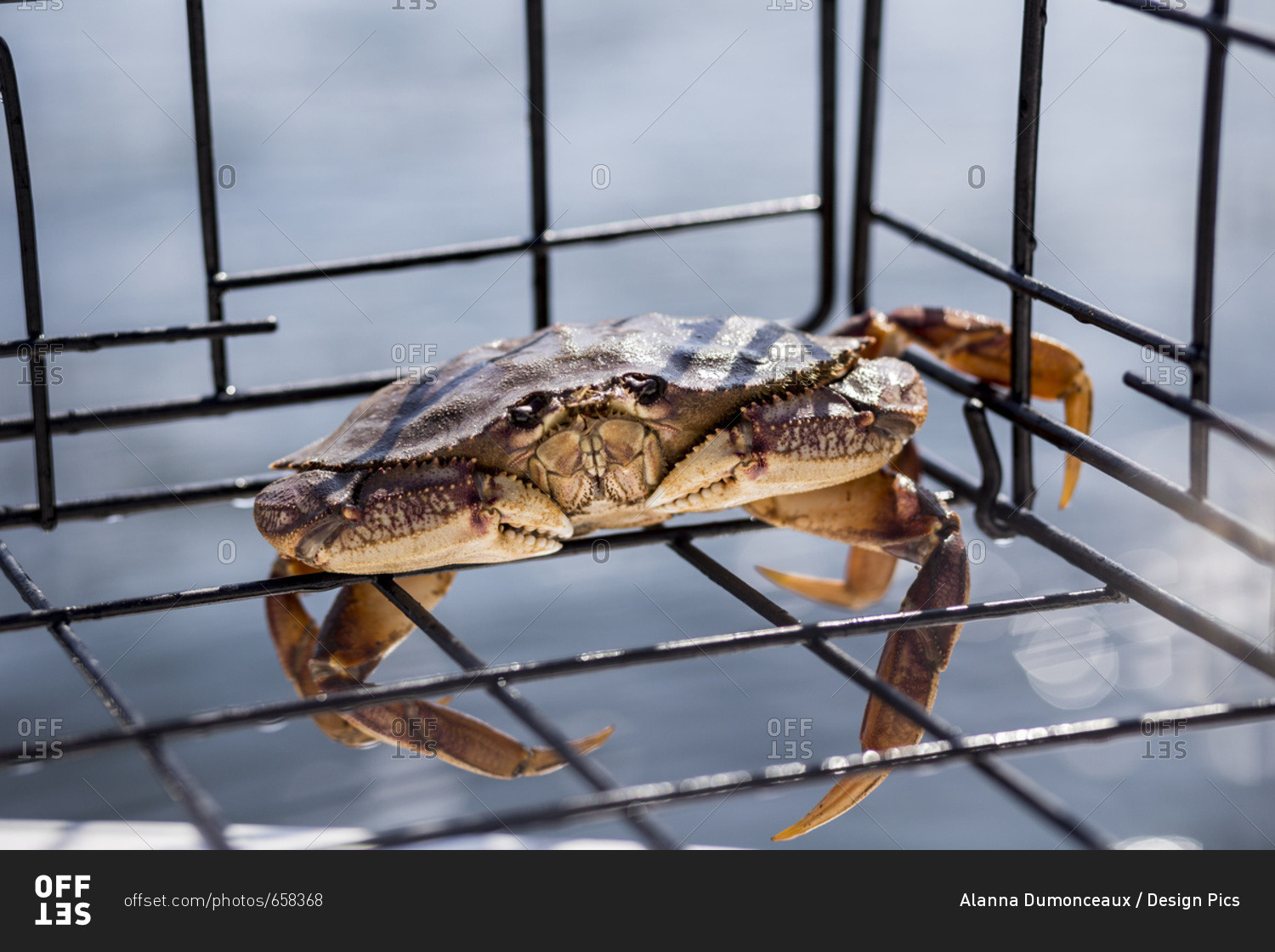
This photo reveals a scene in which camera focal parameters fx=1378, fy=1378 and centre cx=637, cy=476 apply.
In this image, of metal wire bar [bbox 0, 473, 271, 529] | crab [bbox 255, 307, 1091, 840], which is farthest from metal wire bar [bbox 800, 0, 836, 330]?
metal wire bar [bbox 0, 473, 271, 529]

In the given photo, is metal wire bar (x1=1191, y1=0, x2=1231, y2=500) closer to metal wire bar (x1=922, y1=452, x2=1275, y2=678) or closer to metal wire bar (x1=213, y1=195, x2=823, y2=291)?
metal wire bar (x1=922, y1=452, x2=1275, y2=678)

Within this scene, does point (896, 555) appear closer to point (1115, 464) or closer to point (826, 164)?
point (1115, 464)

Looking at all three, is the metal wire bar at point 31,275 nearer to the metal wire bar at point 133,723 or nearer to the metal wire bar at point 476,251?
the metal wire bar at point 133,723

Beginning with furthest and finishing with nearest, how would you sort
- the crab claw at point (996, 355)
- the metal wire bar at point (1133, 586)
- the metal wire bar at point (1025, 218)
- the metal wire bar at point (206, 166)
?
the crab claw at point (996, 355) → the metal wire bar at point (206, 166) → the metal wire bar at point (1025, 218) → the metal wire bar at point (1133, 586)

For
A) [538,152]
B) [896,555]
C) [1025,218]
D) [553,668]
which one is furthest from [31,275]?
[1025,218]

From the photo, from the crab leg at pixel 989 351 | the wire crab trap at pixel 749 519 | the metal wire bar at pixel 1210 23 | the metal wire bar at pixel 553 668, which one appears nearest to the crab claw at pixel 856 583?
the wire crab trap at pixel 749 519

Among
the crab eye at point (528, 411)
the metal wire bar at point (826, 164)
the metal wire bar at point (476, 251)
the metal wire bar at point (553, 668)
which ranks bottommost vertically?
the metal wire bar at point (553, 668)
